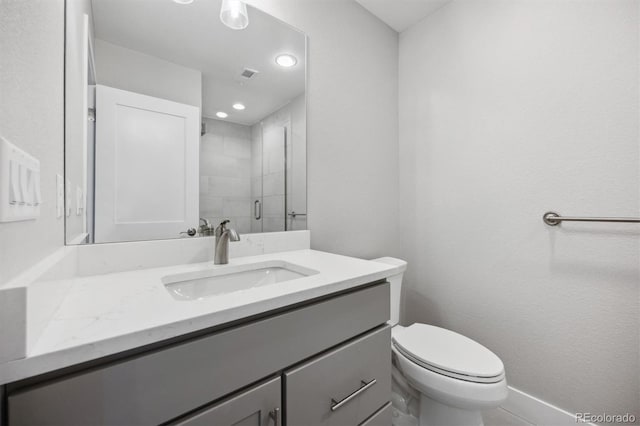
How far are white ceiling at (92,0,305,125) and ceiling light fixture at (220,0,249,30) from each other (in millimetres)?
22

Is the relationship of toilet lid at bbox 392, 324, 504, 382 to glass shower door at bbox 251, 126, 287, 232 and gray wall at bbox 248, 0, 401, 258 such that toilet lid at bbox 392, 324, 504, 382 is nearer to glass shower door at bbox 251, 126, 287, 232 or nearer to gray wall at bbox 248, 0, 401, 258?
gray wall at bbox 248, 0, 401, 258

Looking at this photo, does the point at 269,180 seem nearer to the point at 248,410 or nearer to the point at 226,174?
the point at 226,174

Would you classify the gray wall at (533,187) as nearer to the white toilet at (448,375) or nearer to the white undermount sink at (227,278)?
the white toilet at (448,375)

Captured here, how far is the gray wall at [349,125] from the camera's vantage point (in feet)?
4.73

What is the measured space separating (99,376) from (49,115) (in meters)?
0.52

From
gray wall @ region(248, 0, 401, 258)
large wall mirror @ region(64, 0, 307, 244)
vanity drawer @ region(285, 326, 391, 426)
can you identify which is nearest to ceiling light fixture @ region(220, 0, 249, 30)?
large wall mirror @ region(64, 0, 307, 244)

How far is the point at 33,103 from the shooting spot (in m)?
0.46

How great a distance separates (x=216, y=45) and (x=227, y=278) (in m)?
0.96

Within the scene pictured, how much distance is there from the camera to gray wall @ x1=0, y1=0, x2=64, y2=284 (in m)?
0.36

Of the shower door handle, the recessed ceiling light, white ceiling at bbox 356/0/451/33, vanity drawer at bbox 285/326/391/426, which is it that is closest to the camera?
vanity drawer at bbox 285/326/391/426

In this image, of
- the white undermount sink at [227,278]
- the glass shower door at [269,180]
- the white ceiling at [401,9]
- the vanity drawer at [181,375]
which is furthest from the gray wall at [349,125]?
the vanity drawer at [181,375]

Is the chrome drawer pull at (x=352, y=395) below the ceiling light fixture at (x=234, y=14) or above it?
below

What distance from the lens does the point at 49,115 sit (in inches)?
21.9

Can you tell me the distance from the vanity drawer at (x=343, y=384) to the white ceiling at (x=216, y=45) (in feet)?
3.25
